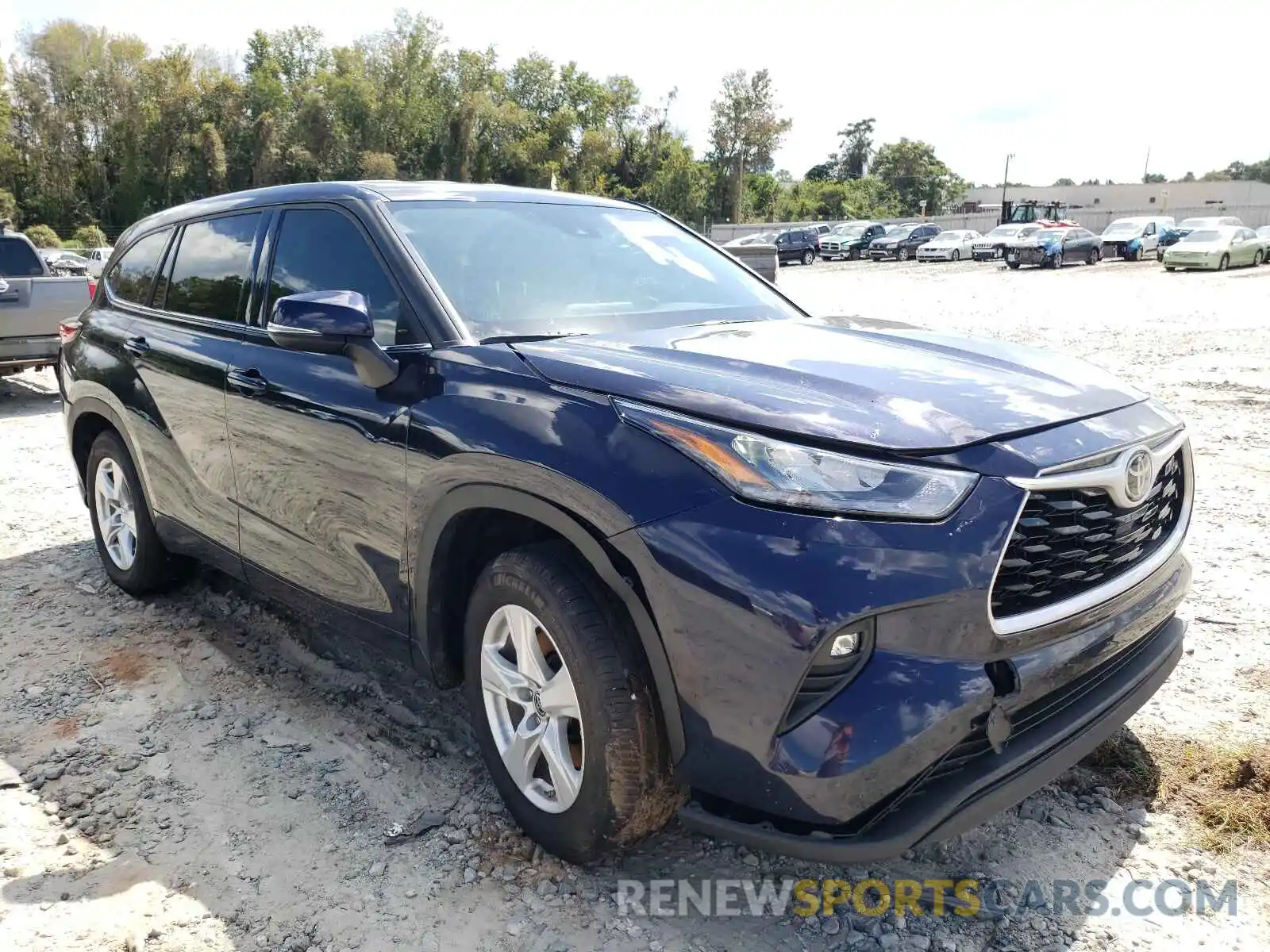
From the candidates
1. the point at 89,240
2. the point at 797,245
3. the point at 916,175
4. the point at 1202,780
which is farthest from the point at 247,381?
the point at 916,175

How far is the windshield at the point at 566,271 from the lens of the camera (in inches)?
116

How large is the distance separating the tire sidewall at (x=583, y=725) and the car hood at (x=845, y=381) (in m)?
0.57

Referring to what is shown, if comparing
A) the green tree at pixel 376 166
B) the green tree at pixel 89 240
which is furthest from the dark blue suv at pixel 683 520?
the green tree at pixel 376 166

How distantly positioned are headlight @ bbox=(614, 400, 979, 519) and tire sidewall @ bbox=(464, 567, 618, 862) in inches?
22.0

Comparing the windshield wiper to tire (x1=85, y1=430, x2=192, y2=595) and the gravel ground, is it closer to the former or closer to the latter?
the gravel ground

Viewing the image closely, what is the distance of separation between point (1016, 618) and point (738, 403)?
2.53ft

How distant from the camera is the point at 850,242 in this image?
43.8 m

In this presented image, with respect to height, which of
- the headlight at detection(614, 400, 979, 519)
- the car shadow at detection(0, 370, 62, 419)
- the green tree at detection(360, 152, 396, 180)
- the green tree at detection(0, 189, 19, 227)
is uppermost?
the green tree at detection(360, 152, 396, 180)

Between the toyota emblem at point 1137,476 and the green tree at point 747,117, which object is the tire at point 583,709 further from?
the green tree at point 747,117

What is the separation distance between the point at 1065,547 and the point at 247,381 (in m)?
2.73

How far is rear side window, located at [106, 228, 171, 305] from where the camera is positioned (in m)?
4.37

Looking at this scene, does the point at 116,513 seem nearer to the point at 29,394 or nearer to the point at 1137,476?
the point at 1137,476

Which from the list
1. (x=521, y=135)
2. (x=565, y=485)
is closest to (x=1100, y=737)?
(x=565, y=485)

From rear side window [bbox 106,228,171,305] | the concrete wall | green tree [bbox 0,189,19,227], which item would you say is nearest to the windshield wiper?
rear side window [bbox 106,228,171,305]
